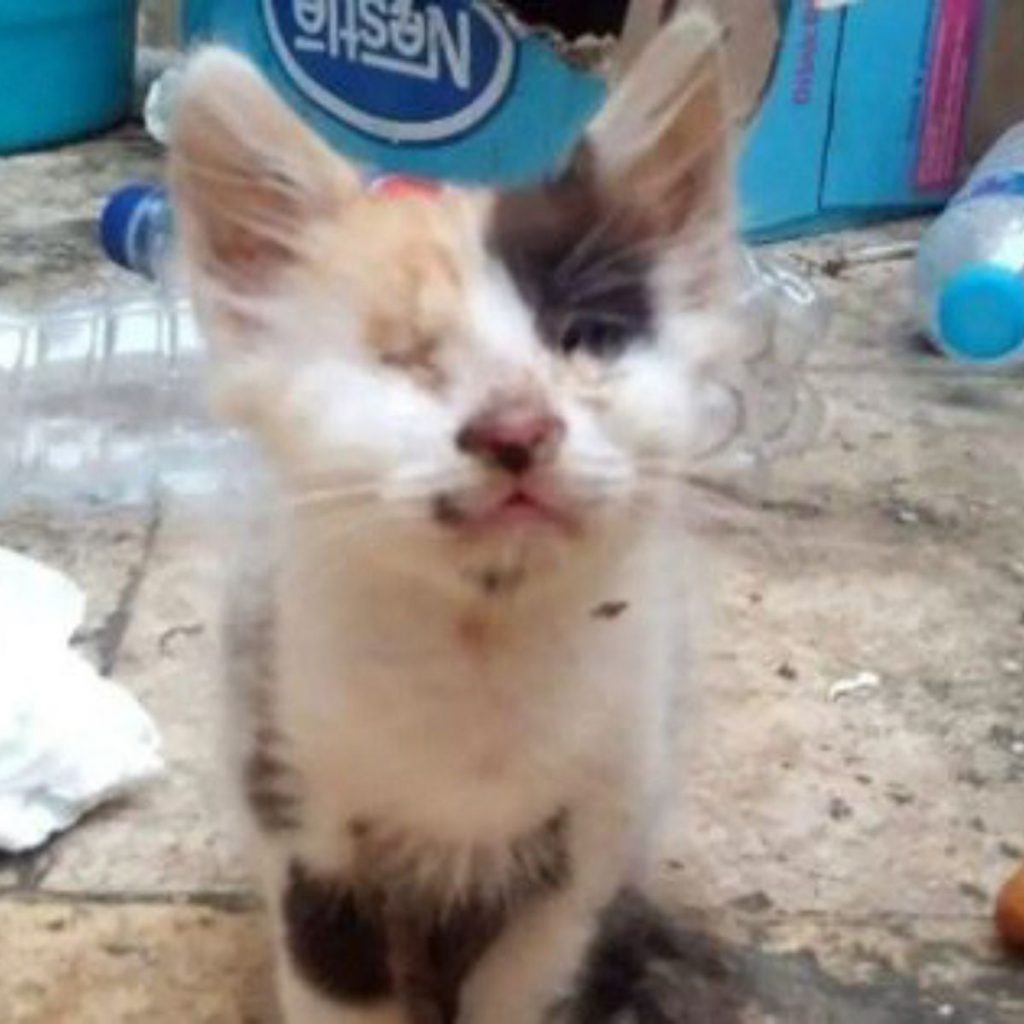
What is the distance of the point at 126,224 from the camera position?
222 centimetres

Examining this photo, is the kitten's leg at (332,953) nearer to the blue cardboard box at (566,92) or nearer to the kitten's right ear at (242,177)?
the kitten's right ear at (242,177)

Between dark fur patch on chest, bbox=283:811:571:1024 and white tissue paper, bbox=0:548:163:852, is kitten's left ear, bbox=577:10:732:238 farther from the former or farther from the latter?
white tissue paper, bbox=0:548:163:852

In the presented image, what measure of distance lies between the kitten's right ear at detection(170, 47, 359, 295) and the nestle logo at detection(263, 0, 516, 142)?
1.22 meters

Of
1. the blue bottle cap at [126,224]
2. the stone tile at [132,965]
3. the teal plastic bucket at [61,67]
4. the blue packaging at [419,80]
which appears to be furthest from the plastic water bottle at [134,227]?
the stone tile at [132,965]

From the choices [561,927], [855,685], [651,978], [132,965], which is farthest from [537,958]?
[855,685]

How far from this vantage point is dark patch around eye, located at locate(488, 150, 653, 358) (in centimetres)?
109

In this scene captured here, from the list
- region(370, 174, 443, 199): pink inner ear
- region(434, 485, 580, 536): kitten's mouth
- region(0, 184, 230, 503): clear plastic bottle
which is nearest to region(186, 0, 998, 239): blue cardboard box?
region(0, 184, 230, 503): clear plastic bottle

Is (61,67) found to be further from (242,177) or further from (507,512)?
(507,512)

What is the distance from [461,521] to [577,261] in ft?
0.47

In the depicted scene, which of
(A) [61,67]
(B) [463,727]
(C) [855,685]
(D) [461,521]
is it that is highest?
(D) [461,521]

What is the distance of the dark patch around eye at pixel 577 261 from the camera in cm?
109

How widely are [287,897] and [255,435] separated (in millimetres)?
259

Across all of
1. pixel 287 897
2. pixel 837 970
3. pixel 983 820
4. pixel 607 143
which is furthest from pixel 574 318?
pixel 983 820

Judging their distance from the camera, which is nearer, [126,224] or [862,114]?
[126,224]
